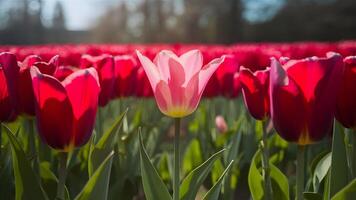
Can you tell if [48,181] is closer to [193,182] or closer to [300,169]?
[193,182]

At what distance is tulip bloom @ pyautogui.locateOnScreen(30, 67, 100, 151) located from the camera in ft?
3.19

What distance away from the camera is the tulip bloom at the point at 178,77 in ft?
3.37

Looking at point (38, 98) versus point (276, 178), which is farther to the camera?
point (276, 178)

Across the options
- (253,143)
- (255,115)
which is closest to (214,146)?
(253,143)

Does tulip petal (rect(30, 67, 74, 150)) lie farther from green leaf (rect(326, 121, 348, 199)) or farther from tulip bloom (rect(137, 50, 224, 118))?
green leaf (rect(326, 121, 348, 199))

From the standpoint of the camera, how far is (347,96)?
1.09 metres

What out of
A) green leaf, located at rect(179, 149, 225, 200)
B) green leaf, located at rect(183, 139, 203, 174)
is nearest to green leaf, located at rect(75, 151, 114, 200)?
green leaf, located at rect(179, 149, 225, 200)

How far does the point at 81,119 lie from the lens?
1007 mm

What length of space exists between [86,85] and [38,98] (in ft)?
0.32

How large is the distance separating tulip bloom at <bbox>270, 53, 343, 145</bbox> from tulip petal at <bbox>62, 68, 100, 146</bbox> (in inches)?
14.2

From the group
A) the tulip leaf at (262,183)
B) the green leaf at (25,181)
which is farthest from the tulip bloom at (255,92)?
the green leaf at (25,181)

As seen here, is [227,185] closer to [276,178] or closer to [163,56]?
[276,178]

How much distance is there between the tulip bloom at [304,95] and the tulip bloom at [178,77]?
138 mm

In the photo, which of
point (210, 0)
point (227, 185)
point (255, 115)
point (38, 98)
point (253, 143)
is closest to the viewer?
point (38, 98)
